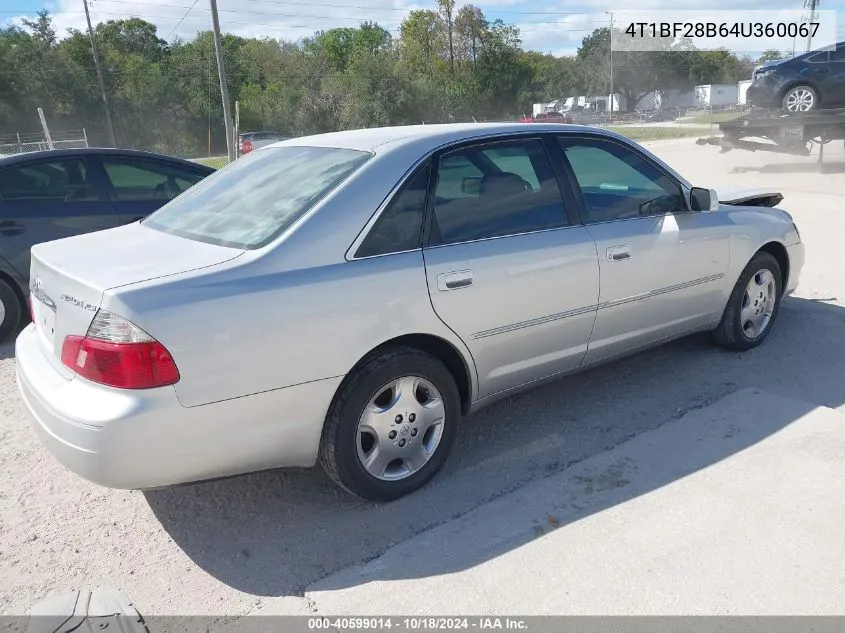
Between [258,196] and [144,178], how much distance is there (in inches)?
141

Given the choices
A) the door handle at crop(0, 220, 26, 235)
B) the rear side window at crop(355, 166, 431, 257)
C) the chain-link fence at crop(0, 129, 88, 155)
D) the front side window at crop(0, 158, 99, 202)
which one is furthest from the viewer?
the chain-link fence at crop(0, 129, 88, 155)

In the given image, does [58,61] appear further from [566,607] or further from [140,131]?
[566,607]

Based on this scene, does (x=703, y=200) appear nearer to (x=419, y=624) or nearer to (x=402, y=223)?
(x=402, y=223)

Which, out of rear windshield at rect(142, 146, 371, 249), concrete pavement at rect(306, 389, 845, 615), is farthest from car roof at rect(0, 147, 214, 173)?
concrete pavement at rect(306, 389, 845, 615)

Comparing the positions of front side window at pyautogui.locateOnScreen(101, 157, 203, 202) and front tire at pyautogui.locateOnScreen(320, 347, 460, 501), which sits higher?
front side window at pyautogui.locateOnScreen(101, 157, 203, 202)

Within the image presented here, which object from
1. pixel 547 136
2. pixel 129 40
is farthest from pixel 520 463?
pixel 129 40

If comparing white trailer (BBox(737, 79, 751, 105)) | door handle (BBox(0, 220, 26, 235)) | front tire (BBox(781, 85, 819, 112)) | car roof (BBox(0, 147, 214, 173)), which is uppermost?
white trailer (BBox(737, 79, 751, 105))

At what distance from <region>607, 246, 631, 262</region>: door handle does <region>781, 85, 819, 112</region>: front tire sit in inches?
516

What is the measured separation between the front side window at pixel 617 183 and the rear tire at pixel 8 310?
4595 mm

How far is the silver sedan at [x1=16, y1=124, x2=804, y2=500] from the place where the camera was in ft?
8.84

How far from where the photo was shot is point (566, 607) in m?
2.61

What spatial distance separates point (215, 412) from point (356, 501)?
93 centimetres

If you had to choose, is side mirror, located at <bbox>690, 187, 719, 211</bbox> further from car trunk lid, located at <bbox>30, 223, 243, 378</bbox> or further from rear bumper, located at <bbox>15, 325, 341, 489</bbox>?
car trunk lid, located at <bbox>30, 223, 243, 378</bbox>

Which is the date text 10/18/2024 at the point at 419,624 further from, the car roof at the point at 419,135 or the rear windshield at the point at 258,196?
the car roof at the point at 419,135
